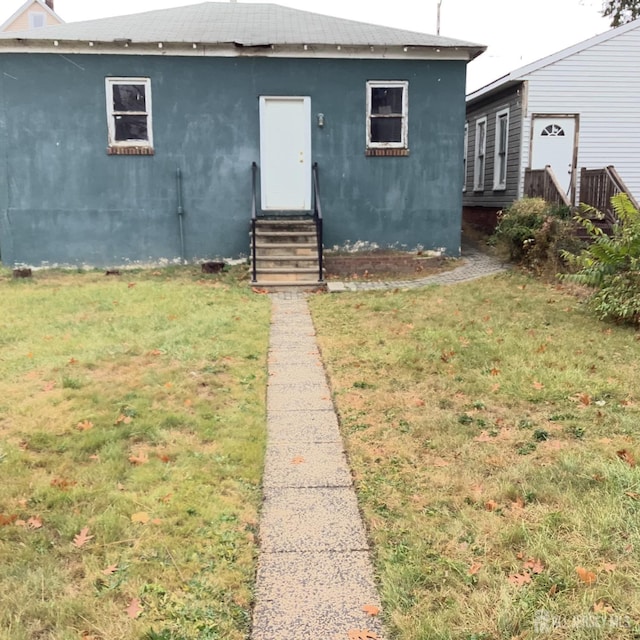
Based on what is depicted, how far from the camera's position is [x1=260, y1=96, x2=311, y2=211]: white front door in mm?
11969

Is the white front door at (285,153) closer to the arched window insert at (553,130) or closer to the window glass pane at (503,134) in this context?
the arched window insert at (553,130)

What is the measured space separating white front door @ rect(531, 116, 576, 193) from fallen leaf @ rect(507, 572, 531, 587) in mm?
13538

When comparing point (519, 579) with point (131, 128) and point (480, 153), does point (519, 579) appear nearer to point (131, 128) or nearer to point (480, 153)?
point (131, 128)

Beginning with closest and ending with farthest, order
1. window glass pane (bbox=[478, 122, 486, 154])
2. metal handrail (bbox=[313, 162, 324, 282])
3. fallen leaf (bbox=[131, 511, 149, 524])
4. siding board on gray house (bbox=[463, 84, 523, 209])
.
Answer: fallen leaf (bbox=[131, 511, 149, 524]) < metal handrail (bbox=[313, 162, 324, 282]) < siding board on gray house (bbox=[463, 84, 523, 209]) < window glass pane (bbox=[478, 122, 486, 154])

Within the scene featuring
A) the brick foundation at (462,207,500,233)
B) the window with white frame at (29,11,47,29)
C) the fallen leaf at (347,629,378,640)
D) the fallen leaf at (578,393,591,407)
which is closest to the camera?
the fallen leaf at (347,629,378,640)

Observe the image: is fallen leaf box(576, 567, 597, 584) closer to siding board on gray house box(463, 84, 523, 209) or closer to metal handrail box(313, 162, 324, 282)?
metal handrail box(313, 162, 324, 282)

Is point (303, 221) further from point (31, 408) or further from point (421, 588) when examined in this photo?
point (421, 588)

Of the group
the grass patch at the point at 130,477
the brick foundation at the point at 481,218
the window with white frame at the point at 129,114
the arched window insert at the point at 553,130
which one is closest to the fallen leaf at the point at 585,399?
the grass patch at the point at 130,477

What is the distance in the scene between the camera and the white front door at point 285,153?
39.3 feet

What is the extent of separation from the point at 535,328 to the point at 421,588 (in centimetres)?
499

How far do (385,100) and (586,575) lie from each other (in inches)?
435

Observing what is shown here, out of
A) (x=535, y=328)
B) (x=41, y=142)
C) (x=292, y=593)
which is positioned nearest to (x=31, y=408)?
(x=292, y=593)

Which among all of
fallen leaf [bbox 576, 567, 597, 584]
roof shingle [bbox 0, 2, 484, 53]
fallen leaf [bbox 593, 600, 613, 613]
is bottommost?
fallen leaf [bbox 593, 600, 613, 613]

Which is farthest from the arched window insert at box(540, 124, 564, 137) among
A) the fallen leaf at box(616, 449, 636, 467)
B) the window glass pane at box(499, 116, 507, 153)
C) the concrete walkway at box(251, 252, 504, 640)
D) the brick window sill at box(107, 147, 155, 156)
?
the fallen leaf at box(616, 449, 636, 467)
